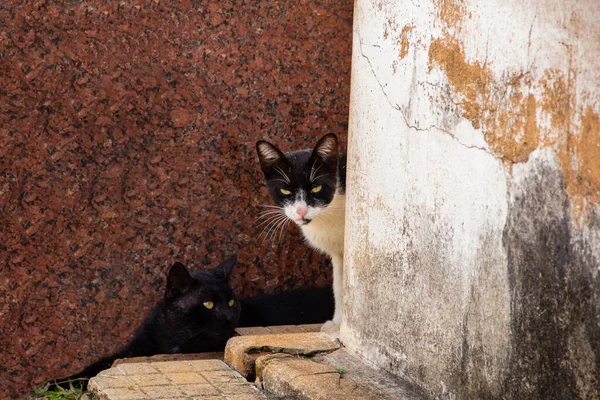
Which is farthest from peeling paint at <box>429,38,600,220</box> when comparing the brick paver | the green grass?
the green grass

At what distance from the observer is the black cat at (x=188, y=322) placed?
3807 millimetres

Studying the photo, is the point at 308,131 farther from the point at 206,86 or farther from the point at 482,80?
the point at 482,80

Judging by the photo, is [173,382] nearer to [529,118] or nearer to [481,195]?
[481,195]

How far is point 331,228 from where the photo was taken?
381 cm

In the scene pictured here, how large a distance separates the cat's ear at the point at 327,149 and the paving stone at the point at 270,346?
2.83 ft

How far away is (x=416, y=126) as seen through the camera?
2670 millimetres

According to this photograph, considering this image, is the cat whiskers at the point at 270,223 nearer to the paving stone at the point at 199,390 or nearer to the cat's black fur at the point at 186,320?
the cat's black fur at the point at 186,320

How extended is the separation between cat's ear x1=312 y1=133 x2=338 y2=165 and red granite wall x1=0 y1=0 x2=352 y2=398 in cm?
47

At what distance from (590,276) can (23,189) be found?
2.69 m

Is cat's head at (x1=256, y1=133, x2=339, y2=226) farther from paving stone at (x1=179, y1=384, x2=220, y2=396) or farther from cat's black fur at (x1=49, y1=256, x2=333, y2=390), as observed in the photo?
paving stone at (x1=179, y1=384, x2=220, y2=396)

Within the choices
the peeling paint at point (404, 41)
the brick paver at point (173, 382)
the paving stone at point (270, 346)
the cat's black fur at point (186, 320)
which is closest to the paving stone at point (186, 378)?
the brick paver at point (173, 382)

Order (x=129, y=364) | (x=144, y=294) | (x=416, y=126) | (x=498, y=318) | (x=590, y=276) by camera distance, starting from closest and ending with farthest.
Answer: (x=590, y=276) < (x=498, y=318) < (x=416, y=126) < (x=129, y=364) < (x=144, y=294)

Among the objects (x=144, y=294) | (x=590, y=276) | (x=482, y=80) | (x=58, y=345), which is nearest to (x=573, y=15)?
(x=482, y=80)

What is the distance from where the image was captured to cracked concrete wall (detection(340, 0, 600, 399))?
201cm
